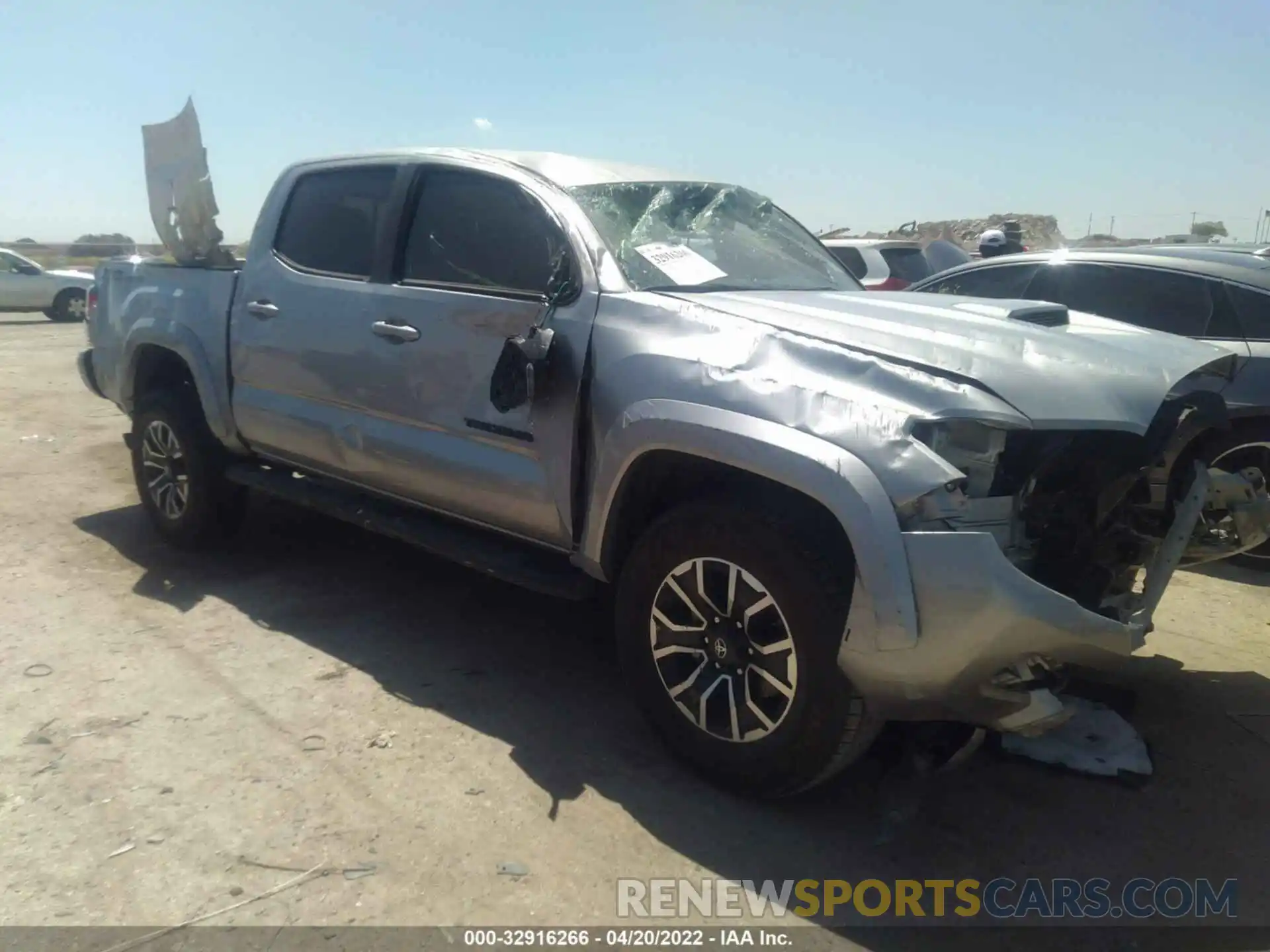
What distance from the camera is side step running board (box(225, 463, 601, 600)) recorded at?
3.60 m

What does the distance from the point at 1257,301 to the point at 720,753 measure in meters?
4.16

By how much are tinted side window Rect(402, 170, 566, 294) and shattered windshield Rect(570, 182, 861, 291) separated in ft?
0.67

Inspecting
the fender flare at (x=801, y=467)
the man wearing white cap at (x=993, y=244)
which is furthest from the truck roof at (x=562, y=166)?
the man wearing white cap at (x=993, y=244)

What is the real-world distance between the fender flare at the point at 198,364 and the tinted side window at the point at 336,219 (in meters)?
0.70

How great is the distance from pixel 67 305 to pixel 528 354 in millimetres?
21074

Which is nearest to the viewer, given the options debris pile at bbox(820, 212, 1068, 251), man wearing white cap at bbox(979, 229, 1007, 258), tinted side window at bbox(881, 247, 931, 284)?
man wearing white cap at bbox(979, 229, 1007, 258)

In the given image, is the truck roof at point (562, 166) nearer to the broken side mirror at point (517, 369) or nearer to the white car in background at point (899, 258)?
the broken side mirror at point (517, 369)

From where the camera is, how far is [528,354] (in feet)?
11.1

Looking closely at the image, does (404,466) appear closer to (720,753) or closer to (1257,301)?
(720,753)

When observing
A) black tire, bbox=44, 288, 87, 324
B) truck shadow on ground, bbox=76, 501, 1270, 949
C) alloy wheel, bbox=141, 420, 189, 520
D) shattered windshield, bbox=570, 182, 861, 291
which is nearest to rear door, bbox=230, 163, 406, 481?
alloy wheel, bbox=141, 420, 189, 520

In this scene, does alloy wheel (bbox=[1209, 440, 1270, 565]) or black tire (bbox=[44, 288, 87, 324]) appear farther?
black tire (bbox=[44, 288, 87, 324])

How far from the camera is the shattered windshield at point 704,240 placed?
11.9 feet

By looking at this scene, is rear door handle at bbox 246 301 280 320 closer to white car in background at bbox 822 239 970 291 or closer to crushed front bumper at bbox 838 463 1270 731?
crushed front bumper at bbox 838 463 1270 731

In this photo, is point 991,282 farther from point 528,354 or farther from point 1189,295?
point 528,354
